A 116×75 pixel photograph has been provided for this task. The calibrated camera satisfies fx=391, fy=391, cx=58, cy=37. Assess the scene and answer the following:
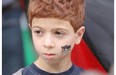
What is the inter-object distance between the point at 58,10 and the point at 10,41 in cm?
115

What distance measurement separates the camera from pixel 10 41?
8.46 feet

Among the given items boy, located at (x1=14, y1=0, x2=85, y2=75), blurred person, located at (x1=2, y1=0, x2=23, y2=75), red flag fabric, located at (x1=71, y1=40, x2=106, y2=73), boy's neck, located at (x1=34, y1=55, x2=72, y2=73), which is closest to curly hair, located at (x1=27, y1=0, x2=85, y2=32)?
boy, located at (x1=14, y1=0, x2=85, y2=75)

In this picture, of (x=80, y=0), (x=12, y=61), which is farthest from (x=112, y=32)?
(x=12, y=61)

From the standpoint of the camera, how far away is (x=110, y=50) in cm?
210

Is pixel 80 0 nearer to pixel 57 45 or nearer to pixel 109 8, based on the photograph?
pixel 57 45

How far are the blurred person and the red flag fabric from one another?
54cm

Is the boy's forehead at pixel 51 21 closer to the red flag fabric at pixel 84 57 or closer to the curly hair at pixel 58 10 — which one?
the curly hair at pixel 58 10

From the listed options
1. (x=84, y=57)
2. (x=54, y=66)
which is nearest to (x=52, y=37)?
(x=54, y=66)

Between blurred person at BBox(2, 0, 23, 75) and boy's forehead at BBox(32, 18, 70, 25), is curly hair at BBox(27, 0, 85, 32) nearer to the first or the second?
boy's forehead at BBox(32, 18, 70, 25)

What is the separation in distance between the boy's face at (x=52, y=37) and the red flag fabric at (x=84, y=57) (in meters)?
0.47

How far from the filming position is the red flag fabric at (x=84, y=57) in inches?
79.0

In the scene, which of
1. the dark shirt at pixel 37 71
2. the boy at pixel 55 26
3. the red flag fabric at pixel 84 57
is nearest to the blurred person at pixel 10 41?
the red flag fabric at pixel 84 57

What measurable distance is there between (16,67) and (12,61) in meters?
0.13

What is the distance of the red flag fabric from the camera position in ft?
6.58
